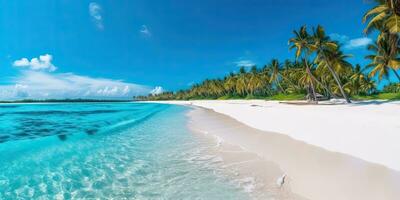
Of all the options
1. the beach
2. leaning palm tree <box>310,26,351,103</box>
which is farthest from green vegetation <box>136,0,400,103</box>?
the beach

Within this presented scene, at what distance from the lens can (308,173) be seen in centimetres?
541

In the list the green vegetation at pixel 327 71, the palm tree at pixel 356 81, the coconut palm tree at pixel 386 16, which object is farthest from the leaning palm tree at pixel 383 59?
the palm tree at pixel 356 81

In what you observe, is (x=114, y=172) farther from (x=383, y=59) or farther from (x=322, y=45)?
(x=383, y=59)

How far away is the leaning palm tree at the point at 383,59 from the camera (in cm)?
2458

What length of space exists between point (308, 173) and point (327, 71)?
36.1 m

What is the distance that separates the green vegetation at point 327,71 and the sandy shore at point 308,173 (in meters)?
13.8

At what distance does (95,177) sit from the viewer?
5.95 meters

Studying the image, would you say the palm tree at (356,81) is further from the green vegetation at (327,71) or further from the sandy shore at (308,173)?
the sandy shore at (308,173)

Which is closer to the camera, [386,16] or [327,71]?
[386,16]

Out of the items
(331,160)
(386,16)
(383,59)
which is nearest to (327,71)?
(383,59)

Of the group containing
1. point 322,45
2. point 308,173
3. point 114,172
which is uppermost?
point 322,45

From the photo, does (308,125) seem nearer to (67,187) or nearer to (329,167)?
(329,167)

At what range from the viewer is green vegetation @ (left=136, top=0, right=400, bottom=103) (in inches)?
742

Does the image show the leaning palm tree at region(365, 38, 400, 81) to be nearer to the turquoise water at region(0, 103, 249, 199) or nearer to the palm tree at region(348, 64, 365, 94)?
the palm tree at region(348, 64, 365, 94)
